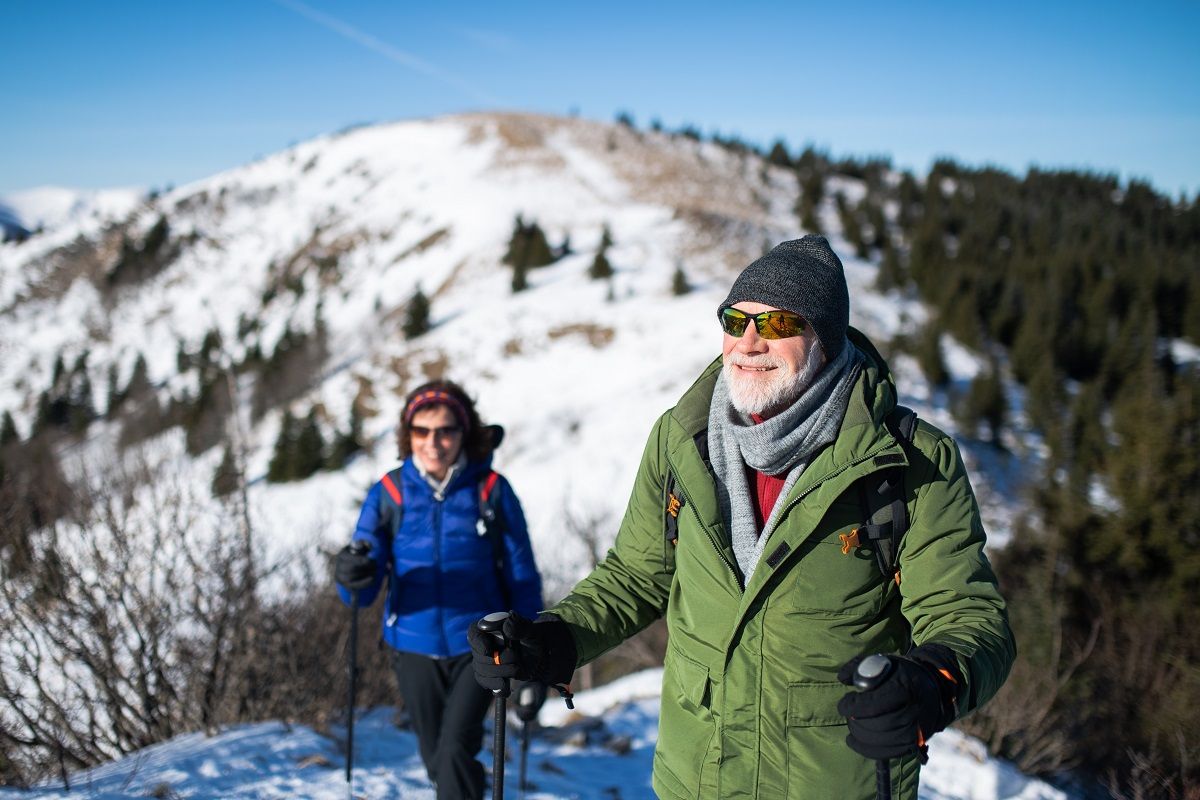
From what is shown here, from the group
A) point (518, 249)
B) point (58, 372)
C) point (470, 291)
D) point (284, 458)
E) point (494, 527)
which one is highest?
point (518, 249)

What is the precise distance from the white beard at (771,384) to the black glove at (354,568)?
2189 mm

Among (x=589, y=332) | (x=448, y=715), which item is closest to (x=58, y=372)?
(x=589, y=332)

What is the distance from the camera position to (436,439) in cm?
353

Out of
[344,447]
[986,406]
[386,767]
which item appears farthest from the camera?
[344,447]

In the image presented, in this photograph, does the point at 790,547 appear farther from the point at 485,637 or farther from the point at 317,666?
the point at 317,666

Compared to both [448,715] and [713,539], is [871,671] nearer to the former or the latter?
[713,539]

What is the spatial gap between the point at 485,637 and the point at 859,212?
44666 mm

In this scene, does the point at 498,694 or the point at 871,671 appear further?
the point at 498,694

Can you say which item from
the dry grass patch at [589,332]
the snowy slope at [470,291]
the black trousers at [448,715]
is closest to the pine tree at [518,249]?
the snowy slope at [470,291]

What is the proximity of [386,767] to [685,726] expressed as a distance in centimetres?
324

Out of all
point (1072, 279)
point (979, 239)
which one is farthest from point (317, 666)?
point (979, 239)

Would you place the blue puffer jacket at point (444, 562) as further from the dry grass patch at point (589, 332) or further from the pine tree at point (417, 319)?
the pine tree at point (417, 319)

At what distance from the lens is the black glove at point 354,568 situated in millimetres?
3377

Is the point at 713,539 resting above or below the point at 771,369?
below
